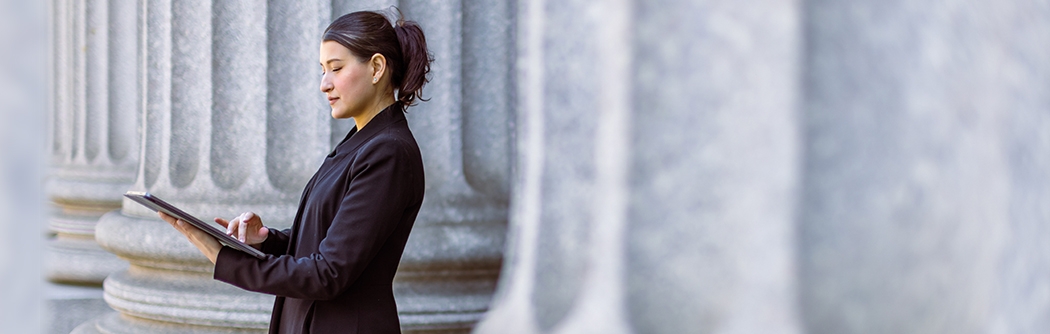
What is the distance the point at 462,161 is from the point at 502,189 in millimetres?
324

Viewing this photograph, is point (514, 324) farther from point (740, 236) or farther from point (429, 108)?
point (429, 108)

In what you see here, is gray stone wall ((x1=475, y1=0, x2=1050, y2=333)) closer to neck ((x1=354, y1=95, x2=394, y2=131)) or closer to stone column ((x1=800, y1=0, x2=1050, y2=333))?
stone column ((x1=800, y1=0, x2=1050, y2=333))

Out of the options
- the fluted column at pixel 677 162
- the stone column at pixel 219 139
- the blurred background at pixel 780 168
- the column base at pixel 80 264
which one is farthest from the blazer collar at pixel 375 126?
the column base at pixel 80 264

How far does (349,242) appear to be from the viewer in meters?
3.31

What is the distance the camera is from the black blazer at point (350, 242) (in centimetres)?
333

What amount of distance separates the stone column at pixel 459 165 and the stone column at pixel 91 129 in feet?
19.9

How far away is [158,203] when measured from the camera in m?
3.29

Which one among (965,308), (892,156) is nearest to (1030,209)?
(965,308)

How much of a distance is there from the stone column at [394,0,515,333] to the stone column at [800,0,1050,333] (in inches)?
163

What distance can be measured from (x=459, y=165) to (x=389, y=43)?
2.18 m

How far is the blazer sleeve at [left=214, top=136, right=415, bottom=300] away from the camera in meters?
3.32

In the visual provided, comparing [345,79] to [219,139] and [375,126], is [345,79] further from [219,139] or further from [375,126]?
[219,139]

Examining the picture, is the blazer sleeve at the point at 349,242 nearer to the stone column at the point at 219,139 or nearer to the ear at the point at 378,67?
the ear at the point at 378,67

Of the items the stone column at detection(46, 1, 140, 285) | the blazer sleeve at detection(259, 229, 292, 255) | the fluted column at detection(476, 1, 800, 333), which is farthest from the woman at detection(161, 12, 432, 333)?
the stone column at detection(46, 1, 140, 285)
